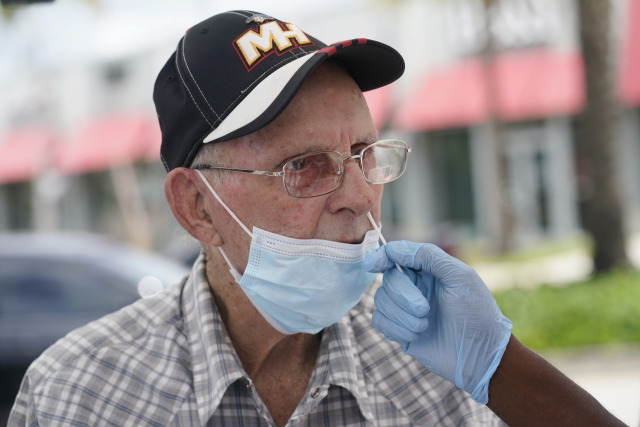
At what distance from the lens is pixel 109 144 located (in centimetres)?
2194

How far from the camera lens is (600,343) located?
7480 mm

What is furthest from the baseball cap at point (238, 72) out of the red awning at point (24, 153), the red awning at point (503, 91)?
the red awning at point (24, 153)

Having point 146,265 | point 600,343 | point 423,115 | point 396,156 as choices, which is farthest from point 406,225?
point 396,156

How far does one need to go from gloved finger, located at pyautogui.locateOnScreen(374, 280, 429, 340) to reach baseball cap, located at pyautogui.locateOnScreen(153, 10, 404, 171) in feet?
Result: 1.72

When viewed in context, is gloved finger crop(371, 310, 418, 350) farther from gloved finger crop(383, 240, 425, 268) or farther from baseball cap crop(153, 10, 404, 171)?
baseball cap crop(153, 10, 404, 171)

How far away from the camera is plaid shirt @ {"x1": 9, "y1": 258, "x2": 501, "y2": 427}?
75.9 inches

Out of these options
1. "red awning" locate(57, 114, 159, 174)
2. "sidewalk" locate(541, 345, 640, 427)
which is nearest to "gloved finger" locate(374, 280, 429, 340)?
"sidewalk" locate(541, 345, 640, 427)

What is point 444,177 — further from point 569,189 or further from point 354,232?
point 354,232

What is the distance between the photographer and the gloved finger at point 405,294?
70.4 inches

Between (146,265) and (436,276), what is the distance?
3.90 metres

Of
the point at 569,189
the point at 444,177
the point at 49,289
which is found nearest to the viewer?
the point at 49,289

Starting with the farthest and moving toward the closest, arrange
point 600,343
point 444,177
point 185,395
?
point 444,177, point 600,343, point 185,395

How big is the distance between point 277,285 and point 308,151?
1.20ft

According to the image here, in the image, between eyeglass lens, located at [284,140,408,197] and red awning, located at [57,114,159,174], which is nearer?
eyeglass lens, located at [284,140,408,197]
